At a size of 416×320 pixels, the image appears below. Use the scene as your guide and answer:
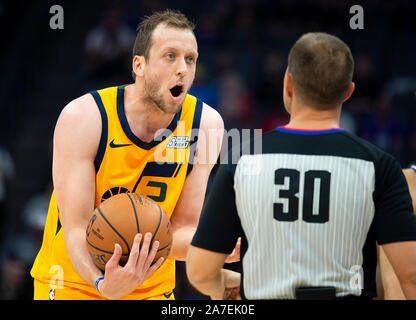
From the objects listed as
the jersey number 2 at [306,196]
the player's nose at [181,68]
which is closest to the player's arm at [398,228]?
the jersey number 2 at [306,196]

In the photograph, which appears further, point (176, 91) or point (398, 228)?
point (176, 91)

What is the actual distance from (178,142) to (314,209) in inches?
68.5

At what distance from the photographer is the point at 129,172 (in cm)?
390

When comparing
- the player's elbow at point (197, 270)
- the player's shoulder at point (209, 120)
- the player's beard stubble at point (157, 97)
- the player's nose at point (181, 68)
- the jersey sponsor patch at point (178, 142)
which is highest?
the player's nose at point (181, 68)

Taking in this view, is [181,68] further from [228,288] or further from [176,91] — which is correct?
[228,288]

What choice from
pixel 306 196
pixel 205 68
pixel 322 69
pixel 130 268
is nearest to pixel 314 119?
pixel 322 69

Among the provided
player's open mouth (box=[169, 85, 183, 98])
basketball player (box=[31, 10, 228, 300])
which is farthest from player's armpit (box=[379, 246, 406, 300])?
player's open mouth (box=[169, 85, 183, 98])

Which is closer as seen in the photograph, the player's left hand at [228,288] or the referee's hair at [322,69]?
the referee's hair at [322,69]

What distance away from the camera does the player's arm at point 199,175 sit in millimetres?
4109

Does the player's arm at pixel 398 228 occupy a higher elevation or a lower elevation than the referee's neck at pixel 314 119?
lower

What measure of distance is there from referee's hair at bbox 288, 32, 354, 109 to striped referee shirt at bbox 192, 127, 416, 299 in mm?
158

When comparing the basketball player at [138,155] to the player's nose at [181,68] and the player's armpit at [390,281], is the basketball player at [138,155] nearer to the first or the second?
the player's nose at [181,68]

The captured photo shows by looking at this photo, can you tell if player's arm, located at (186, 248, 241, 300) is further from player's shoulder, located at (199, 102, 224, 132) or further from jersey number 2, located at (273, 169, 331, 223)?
player's shoulder, located at (199, 102, 224, 132)
